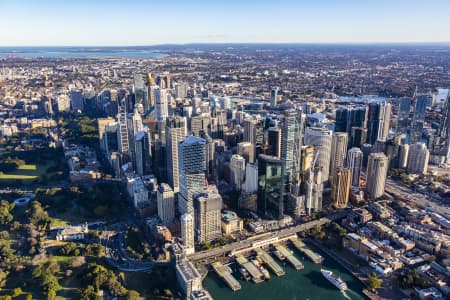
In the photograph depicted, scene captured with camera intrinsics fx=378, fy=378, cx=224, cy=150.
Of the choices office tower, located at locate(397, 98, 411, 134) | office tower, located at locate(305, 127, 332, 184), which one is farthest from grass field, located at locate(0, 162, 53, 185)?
office tower, located at locate(397, 98, 411, 134)

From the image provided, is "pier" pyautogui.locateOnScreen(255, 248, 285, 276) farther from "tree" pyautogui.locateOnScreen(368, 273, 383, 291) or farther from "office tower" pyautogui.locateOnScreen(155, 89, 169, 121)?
"office tower" pyautogui.locateOnScreen(155, 89, 169, 121)

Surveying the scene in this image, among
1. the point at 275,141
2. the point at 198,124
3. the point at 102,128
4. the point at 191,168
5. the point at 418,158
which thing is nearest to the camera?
the point at 191,168

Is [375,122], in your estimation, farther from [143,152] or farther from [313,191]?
[143,152]

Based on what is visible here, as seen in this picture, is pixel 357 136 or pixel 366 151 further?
pixel 357 136

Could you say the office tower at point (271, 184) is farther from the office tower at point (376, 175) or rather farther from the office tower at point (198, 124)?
the office tower at point (198, 124)

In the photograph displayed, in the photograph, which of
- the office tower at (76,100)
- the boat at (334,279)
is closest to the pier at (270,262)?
the boat at (334,279)

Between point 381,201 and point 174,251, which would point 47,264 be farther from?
point 381,201

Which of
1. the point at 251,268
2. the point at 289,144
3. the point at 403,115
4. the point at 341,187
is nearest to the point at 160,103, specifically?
the point at 289,144
